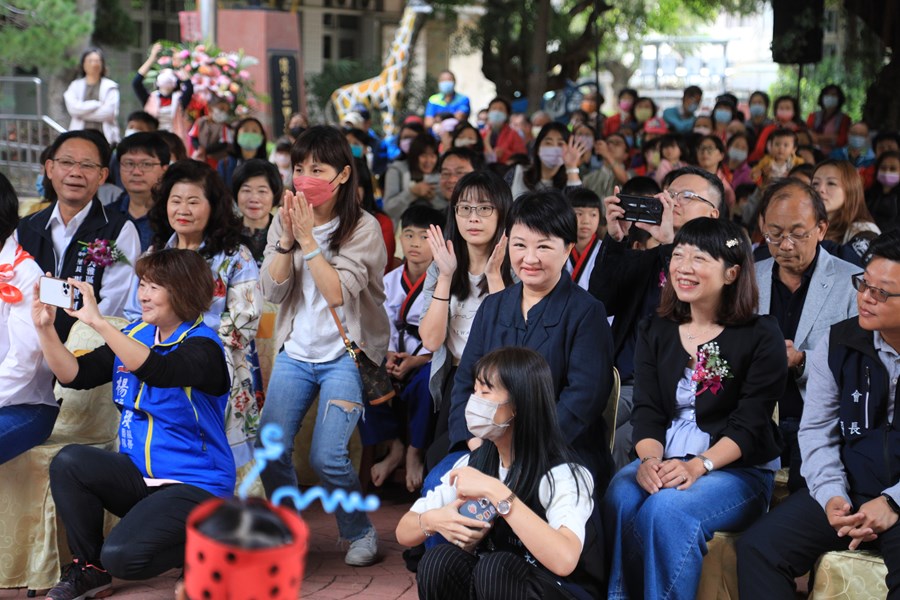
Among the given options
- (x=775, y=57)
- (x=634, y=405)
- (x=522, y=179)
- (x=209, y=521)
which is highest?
(x=775, y=57)

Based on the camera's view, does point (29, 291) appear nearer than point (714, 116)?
Yes

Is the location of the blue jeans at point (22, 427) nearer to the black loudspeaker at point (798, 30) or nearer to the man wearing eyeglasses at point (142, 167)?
the man wearing eyeglasses at point (142, 167)

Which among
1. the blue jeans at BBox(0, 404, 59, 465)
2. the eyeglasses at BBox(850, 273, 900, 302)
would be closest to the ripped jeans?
the blue jeans at BBox(0, 404, 59, 465)

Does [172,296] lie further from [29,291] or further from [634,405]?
[634,405]

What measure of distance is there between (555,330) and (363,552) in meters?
1.29

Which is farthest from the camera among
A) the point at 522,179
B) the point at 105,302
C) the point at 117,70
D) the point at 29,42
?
the point at 117,70

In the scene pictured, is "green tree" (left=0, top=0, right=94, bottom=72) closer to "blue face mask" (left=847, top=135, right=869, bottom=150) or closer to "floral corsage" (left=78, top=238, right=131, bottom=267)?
"blue face mask" (left=847, top=135, right=869, bottom=150)

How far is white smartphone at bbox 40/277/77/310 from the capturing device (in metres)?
3.64

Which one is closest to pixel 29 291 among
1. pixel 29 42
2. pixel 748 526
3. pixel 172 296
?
pixel 172 296

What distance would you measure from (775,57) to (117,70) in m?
13.5

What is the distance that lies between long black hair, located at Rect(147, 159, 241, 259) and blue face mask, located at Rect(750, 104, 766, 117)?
28.9 feet

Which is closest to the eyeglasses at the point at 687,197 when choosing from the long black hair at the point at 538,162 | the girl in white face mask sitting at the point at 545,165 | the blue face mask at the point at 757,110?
the girl in white face mask sitting at the point at 545,165

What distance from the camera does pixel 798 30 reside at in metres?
11.8

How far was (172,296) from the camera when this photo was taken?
12.1ft
